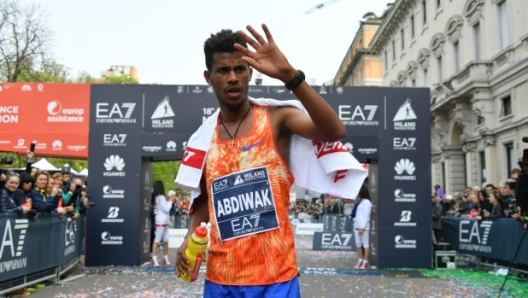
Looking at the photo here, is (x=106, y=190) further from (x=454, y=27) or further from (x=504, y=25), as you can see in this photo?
(x=454, y=27)

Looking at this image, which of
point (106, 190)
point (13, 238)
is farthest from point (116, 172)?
point (13, 238)

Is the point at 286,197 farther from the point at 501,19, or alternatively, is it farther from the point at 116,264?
the point at 501,19

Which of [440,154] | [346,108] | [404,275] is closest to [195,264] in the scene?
[404,275]

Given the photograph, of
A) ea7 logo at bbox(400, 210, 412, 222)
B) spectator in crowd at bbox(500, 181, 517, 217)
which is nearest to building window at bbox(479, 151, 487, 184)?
spectator in crowd at bbox(500, 181, 517, 217)

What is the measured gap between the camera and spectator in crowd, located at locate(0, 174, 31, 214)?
8164 millimetres

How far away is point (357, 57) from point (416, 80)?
73.9ft

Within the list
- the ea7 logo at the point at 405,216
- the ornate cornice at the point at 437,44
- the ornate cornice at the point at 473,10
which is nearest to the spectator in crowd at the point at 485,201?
the ea7 logo at the point at 405,216

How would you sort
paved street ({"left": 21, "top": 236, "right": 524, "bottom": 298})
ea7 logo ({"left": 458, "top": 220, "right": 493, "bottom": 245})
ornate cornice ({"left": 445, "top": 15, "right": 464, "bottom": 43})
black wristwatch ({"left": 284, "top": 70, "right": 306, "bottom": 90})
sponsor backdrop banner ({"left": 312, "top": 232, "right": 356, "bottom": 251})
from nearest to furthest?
black wristwatch ({"left": 284, "top": 70, "right": 306, "bottom": 90}) < paved street ({"left": 21, "top": 236, "right": 524, "bottom": 298}) < ea7 logo ({"left": 458, "top": 220, "right": 493, "bottom": 245}) < sponsor backdrop banner ({"left": 312, "top": 232, "right": 356, "bottom": 251}) < ornate cornice ({"left": 445, "top": 15, "right": 464, "bottom": 43})

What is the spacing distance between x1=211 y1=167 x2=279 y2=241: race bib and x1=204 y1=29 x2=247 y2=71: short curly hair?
0.55 m

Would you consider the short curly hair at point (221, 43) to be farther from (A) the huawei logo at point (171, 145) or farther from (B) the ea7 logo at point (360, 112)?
(B) the ea7 logo at point (360, 112)

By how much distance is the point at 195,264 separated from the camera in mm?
2660

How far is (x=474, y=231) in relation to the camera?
1284cm

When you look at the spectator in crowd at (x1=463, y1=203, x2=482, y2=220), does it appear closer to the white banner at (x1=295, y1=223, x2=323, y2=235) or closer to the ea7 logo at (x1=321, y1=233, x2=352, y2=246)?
the ea7 logo at (x1=321, y1=233, x2=352, y2=246)

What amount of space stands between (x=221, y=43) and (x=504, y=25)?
23.4m
